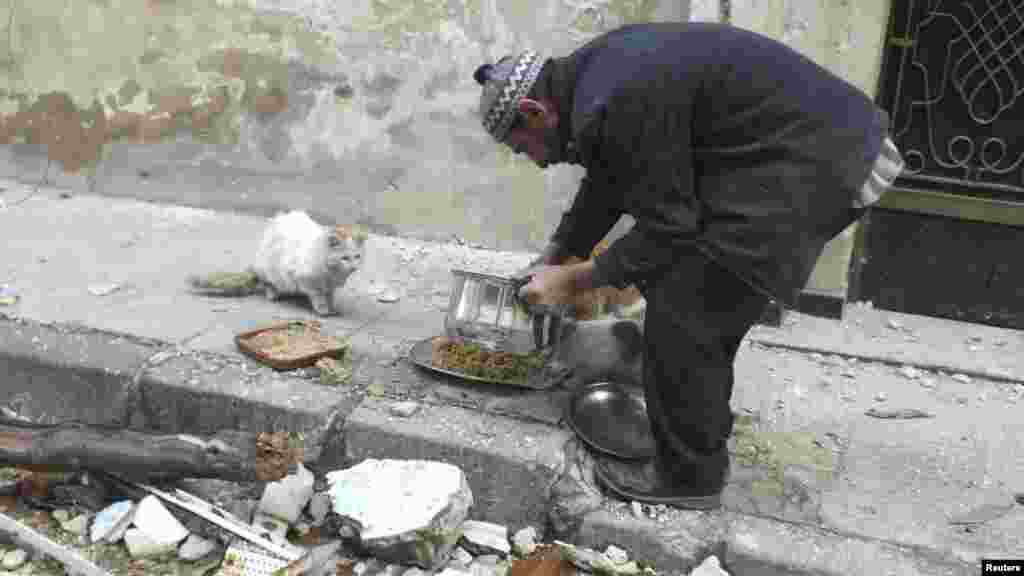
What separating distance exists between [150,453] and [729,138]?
207 cm

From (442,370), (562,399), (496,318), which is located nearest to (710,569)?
(562,399)

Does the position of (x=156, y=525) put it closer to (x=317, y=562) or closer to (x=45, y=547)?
(x=45, y=547)

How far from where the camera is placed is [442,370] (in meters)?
3.48

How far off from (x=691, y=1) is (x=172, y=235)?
3083mm

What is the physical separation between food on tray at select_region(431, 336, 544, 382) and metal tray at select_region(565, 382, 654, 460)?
227mm

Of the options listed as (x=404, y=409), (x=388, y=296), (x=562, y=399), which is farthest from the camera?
(x=388, y=296)

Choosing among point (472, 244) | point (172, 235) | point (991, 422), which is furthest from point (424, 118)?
point (991, 422)

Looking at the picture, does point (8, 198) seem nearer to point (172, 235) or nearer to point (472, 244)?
point (172, 235)

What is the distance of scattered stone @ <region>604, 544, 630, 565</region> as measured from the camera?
2.90m

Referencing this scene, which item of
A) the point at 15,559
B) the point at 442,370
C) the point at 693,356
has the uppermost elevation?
the point at 693,356

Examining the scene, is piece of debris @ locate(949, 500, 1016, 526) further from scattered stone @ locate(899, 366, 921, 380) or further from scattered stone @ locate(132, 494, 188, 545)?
scattered stone @ locate(132, 494, 188, 545)

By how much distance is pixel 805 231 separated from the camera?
2605mm

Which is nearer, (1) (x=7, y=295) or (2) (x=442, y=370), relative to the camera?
(2) (x=442, y=370)

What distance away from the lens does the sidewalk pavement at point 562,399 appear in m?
2.90
